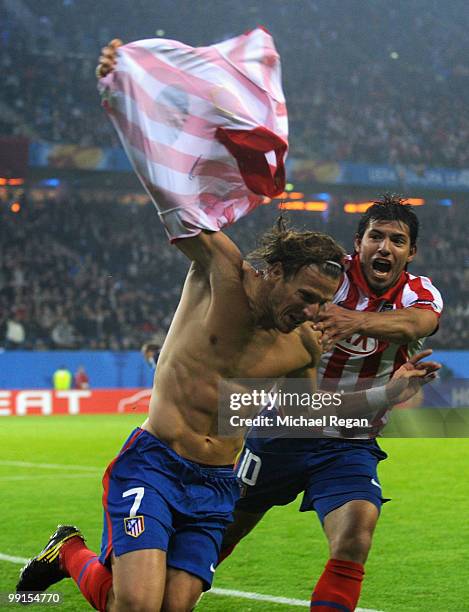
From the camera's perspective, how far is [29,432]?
1781 centimetres

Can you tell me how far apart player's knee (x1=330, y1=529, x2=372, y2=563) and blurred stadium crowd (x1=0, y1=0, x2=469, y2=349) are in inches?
845

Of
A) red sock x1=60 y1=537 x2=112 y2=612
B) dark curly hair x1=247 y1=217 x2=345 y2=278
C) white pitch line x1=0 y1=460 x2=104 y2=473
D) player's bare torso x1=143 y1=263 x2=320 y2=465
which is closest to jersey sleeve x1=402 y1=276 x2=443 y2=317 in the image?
dark curly hair x1=247 y1=217 x2=345 y2=278

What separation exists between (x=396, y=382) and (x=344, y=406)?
334 mm

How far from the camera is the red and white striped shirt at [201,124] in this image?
162 inches

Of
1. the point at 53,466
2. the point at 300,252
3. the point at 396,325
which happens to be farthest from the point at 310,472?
the point at 53,466

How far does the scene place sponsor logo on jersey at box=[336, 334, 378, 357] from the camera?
5109 mm

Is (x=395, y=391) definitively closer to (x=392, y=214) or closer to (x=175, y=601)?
(x=392, y=214)

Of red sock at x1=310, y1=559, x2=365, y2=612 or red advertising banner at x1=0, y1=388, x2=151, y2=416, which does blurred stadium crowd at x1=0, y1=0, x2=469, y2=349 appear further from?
red sock at x1=310, y1=559, x2=365, y2=612

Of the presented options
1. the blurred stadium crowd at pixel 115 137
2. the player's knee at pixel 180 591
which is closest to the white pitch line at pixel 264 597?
the player's knee at pixel 180 591

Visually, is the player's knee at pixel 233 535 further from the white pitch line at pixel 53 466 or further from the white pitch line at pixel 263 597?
the white pitch line at pixel 53 466

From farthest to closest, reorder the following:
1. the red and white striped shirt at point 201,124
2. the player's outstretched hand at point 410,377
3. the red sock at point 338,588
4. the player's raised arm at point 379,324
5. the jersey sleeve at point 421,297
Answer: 1. the jersey sleeve at point 421,297
2. the player's outstretched hand at point 410,377
3. the red sock at point 338,588
4. the player's raised arm at point 379,324
5. the red and white striped shirt at point 201,124

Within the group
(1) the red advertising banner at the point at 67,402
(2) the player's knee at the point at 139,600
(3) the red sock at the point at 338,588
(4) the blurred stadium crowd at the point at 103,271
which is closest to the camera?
(2) the player's knee at the point at 139,600

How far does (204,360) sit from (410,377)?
1138 millimetres

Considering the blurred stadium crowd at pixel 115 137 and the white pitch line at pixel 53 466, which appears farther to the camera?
the blurred stadium crowd at pixel 115 137
